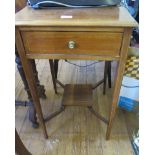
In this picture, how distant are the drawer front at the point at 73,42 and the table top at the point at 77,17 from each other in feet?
0.16

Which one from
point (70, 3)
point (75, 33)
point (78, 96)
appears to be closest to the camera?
point (75, 33)

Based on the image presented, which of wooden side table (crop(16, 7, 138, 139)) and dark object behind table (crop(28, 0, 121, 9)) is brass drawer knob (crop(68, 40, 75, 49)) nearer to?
wooden side table (crop(16, 7, 138, 139))

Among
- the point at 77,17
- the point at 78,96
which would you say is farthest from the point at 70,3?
the point at 78,96

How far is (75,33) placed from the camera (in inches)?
28.8

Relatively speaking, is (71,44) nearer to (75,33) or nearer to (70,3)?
(75,33)

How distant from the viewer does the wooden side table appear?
0.70 m

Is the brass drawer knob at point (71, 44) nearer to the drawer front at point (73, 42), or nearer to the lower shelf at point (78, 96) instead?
the drawer front at point (73, 42)

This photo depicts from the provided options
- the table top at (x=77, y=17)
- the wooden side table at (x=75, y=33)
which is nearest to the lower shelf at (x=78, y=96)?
the wooden side table at (x=75, y=33)

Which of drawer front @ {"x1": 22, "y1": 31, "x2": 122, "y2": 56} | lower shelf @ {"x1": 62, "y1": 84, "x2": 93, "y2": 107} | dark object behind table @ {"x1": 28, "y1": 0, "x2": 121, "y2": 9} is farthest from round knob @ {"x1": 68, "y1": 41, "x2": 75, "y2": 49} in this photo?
lower shelf @ {"x1": 62, "y1": 84, "x2": 93, "y2": 107}

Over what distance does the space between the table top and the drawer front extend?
0.05 metres

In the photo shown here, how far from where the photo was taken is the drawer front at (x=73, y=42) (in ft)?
2.41

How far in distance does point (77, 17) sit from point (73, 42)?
0.10 m
